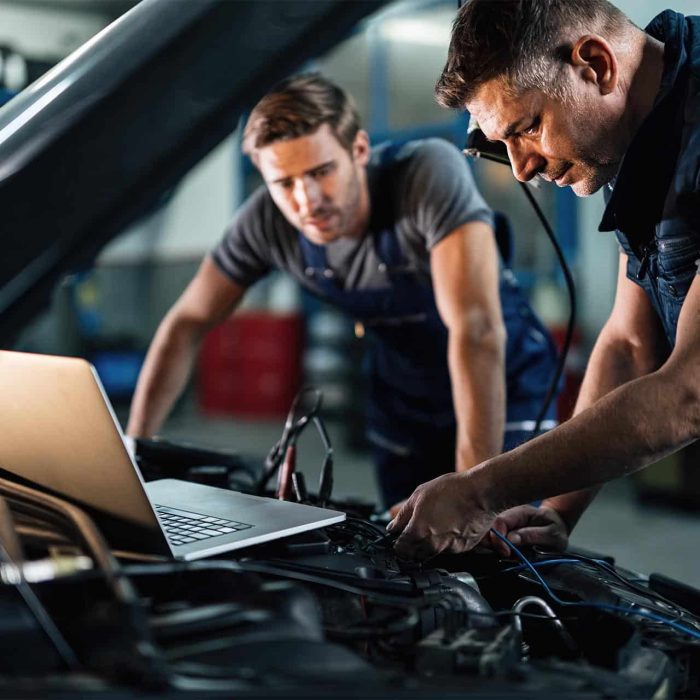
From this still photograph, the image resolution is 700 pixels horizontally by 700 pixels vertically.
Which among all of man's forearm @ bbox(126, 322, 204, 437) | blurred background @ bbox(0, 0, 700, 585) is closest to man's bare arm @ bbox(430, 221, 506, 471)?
man's forearm @ bbox(126, 322, 204, 437)

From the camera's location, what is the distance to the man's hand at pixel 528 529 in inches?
→ 42.2

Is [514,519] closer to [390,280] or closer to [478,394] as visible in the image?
[478,394]

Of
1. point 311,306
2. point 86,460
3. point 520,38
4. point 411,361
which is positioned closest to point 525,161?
point 520,38

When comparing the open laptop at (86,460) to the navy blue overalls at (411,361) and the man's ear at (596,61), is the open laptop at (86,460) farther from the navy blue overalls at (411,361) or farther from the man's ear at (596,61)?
the navy blue overalls at (411,361)

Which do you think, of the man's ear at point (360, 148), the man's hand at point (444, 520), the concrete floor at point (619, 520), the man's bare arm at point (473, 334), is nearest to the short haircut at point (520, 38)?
the man's hand at point (444, 520)

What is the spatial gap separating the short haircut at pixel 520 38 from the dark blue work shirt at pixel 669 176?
0.09 m

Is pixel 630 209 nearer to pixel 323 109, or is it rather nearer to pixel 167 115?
pixel 167 115

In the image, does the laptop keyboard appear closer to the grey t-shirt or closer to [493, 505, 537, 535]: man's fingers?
[493, 505, 537, 535]: man's fingers

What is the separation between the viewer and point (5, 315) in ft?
2.73

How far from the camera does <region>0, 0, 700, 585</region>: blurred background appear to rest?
4.43 metres

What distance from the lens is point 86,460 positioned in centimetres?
80

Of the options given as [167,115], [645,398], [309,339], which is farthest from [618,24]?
[309,339]

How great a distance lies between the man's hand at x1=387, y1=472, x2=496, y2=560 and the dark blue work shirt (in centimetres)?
38

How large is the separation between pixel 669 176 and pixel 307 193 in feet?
2.65
